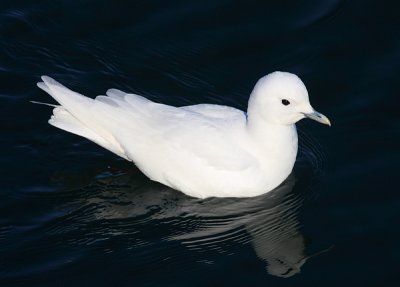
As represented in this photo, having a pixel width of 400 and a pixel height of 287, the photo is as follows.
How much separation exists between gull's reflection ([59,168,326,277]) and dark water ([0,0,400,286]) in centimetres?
Result: 2

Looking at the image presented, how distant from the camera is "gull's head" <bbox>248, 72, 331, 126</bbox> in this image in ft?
29.2

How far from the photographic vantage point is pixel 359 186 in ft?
30.8

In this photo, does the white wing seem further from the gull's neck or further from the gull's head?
the gull's head

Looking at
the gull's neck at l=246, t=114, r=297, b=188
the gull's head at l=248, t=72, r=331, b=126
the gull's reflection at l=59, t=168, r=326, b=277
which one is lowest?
the gull's reflection at l=59, t=168, r=326, b=277

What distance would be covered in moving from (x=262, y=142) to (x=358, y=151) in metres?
1.14

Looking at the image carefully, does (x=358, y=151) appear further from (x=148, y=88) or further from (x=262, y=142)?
(x=148, y=88)

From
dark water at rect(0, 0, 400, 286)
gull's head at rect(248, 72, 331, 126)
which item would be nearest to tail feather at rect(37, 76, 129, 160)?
dark water at rect(0, 0, 400, 286)

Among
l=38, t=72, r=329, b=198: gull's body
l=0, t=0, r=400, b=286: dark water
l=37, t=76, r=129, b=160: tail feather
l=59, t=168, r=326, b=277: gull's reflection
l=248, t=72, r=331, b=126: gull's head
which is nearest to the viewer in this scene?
l=0, t=0, r=400, b=286: dark water

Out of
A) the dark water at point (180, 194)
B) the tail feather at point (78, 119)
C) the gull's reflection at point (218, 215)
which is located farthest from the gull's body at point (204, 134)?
the dark water at point (180, 194)

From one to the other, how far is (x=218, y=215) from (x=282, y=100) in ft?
4.06

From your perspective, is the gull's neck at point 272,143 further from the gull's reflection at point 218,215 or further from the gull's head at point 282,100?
the gull's reflection at point 218,215

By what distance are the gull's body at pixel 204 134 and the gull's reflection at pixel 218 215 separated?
0.12m

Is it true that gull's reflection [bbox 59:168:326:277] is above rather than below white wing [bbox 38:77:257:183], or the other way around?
below

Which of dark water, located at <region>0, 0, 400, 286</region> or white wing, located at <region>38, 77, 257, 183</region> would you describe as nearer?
dark water, located at <region>0, 0, 400, 286</region>
